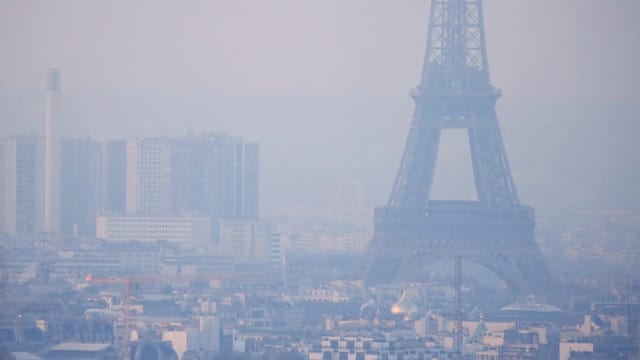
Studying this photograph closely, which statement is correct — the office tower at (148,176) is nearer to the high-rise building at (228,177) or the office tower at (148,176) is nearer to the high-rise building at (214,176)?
the high-rise building at (214,176)

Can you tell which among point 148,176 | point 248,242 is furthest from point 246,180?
point 148,176

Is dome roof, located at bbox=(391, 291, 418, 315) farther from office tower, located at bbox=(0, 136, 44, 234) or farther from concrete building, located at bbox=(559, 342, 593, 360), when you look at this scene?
office tower, located at bbox=(0, 136, 44, 234)

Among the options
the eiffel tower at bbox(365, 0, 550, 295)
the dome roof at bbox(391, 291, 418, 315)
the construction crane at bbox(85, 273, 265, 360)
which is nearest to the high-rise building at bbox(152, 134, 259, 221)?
the construction crane at bbox(85, 273, 265, 360)

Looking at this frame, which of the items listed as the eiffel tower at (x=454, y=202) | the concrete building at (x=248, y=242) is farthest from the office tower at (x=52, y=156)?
the eiffel tower at (x=454, y=202)

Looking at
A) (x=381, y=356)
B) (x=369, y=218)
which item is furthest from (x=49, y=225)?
(x=381, y=356)

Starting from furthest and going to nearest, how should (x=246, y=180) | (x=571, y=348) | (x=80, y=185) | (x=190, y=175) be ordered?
(x=190, y=175)
(x=80, y=185)
(x=246, y=180)
(x=571, y=348)

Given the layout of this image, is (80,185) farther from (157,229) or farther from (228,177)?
(228,177)
